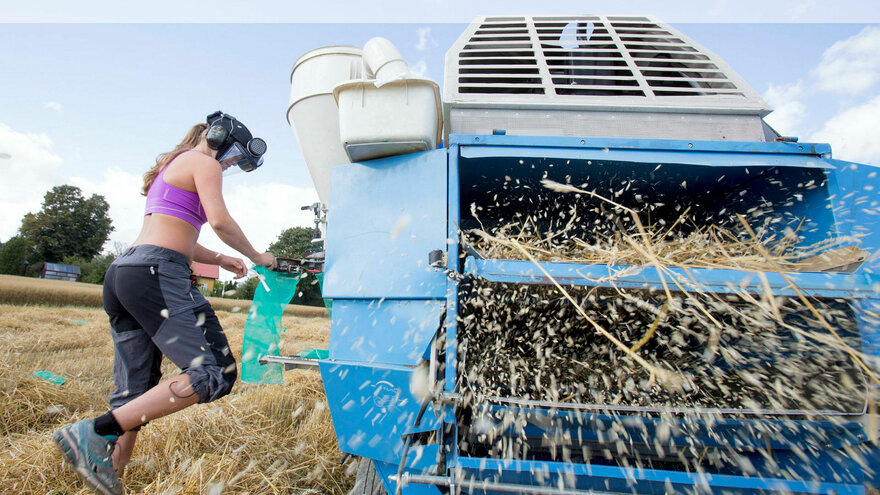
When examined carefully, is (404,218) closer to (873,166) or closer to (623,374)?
(623,374)

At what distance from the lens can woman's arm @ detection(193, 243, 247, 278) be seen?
2367 mm

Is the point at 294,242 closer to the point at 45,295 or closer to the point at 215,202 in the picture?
the point at 45,295

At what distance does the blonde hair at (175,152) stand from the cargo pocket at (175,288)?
1.82 feet

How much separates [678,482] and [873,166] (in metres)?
1.44

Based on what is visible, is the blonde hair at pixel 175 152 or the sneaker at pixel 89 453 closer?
the sneaker at pixel 89 453

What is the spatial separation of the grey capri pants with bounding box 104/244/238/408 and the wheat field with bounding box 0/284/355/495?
0.42 meters

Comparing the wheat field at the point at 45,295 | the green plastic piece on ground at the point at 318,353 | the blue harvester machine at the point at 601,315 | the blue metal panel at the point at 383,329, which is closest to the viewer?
the blue harvester machine at the point at 601,315

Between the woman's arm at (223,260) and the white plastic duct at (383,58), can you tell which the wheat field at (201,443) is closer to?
the woman's arm at (223,260)

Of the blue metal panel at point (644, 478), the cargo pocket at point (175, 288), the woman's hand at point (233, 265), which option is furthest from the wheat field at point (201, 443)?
the blue metal panel at point (644, 478)

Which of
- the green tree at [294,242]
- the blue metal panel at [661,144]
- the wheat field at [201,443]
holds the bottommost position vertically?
the wheat field at [201,443]

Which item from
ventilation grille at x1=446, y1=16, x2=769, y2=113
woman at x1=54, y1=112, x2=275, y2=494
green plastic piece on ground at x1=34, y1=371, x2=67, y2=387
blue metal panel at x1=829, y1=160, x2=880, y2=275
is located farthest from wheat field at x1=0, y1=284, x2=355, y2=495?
blue metal panel at x1=829, y1=160, x2=880, y2=275

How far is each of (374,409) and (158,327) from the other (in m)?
0.95

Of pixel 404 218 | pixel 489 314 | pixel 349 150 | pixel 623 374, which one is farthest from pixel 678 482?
pixel 349 150

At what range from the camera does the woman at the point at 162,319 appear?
1642mm
